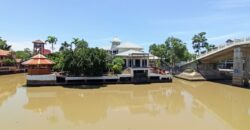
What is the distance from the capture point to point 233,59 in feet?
92.5

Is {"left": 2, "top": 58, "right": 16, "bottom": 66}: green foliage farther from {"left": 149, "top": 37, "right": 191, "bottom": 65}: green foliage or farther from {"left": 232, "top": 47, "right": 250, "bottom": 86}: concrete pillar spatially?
{"left": 232, "top": 47, "right": 250, "bottom": 86}: concrete pillar

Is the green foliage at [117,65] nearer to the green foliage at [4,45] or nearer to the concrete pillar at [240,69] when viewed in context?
the concrete pillar at [240,69]

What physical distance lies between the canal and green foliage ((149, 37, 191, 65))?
20538mm

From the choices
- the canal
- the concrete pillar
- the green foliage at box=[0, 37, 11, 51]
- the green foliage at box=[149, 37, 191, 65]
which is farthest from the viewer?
the green foliage at box=[0, 37, 11, 51]

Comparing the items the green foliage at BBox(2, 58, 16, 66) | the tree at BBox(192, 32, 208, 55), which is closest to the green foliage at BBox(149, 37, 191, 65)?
the tree at BBox(192, 32, 208, 55)

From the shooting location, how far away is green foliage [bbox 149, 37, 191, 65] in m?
40.7

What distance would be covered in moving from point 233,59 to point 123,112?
18920 mm

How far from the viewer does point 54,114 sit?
1378 cm

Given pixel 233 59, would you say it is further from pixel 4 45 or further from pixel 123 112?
pixel 4 45

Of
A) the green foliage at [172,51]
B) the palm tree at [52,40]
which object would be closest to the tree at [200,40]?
the green foliage at [172,51]

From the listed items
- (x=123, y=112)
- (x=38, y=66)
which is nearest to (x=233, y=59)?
(x=123, y=112)

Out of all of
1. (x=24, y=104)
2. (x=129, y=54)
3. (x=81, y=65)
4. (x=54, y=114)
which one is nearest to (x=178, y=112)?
(x=54, y=114)

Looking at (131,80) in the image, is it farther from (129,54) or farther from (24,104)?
(24,104)

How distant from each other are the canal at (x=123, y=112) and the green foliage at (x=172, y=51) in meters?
20.5
